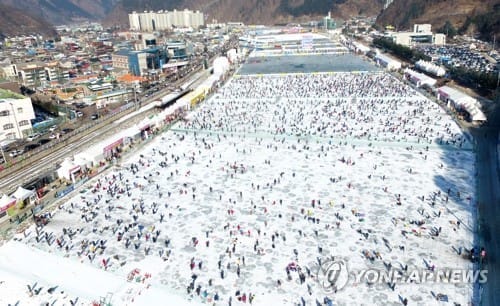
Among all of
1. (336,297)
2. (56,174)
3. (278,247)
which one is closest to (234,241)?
(278,247)

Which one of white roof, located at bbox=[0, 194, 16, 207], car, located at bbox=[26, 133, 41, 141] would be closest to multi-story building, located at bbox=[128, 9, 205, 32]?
car, located at bbox=[26, 133, 41, 141]

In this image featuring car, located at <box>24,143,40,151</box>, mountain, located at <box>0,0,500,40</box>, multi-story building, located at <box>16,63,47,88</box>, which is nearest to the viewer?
car, located at <box>24,143,40,151</box>

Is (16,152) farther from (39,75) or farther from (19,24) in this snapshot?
(19,24)

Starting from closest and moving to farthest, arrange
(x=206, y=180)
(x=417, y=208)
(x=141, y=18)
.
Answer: (x=417, y=208) → (x=206, y=180) → (x=141, y=18)

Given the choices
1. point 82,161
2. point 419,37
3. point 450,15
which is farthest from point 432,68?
point 450,15

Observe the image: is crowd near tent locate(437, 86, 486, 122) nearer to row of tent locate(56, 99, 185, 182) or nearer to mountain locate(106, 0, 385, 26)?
row of tent locate(56, 99, 185, 182)

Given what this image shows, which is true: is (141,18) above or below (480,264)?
above

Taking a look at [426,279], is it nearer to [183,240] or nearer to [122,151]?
[183,240]
